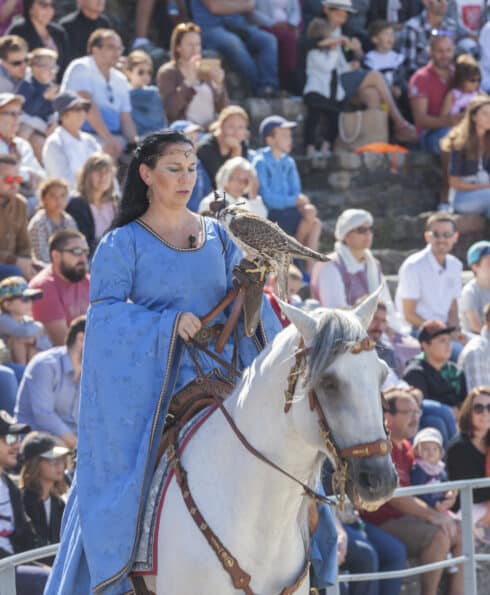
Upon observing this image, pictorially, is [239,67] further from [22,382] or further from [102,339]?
[102,339]

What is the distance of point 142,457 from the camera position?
5.15 meters

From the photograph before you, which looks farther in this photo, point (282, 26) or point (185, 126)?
point (282, 26)

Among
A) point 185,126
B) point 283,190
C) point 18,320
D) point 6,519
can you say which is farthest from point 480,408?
point 185,126

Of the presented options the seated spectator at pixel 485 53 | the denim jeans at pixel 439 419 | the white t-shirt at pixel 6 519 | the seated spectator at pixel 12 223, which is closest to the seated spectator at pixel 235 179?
the seated spectator at pixel 12 223

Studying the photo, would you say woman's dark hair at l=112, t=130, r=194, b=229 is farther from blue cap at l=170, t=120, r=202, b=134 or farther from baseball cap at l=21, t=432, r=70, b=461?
blue cap at l=170, t=120, r=202, b=134

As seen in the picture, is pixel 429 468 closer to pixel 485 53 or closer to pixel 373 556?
pixel 373 556

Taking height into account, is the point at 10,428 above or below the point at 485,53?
below

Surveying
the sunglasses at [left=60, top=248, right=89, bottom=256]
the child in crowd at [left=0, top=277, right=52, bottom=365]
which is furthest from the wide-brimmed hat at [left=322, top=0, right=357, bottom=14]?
the child in crowd at [left=0, top=277, right=52, bottom=365]

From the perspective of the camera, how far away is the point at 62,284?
9367mm

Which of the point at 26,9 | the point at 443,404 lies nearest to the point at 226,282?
the point at 443,404

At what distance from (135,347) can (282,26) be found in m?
10.7

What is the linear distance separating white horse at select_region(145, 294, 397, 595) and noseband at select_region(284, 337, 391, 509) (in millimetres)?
19

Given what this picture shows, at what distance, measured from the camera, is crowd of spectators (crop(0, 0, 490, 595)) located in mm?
8305

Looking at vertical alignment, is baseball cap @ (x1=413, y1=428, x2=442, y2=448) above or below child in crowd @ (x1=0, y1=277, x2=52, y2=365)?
below
